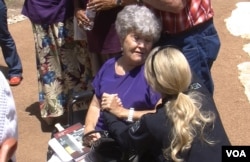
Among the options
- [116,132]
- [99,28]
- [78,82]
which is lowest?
[78,82]

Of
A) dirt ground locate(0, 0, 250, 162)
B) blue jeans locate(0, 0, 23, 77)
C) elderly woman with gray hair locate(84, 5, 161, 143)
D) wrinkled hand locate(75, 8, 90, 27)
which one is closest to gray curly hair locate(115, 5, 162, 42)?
elderly woman with gray hair locate(84, 5, 161, 143)

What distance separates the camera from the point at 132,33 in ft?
10.5

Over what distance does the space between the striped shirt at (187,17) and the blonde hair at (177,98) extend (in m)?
0.35

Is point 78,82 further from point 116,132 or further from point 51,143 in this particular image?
point 116,132

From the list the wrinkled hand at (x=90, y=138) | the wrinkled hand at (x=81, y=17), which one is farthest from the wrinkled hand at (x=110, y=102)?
the wrinkled hand at (x=81, y=17)

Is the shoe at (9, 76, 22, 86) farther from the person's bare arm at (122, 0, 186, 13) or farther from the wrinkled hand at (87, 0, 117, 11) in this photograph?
the person's bare arm at (122, 0, 186, 13)

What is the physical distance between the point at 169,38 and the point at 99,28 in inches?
28.9

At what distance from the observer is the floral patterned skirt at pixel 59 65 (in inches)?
169

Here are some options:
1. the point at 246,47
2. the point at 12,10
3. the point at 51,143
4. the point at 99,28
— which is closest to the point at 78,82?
the point at 99,28

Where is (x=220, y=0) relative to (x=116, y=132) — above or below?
below

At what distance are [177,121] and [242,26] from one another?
394 centimetres

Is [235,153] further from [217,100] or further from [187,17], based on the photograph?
[217,100]

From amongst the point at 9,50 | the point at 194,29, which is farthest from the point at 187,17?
the point at 9,50

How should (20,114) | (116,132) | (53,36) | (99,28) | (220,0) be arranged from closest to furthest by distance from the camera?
(116,132)
(99,28)
(53,36)
(20,114)
(220,0)
